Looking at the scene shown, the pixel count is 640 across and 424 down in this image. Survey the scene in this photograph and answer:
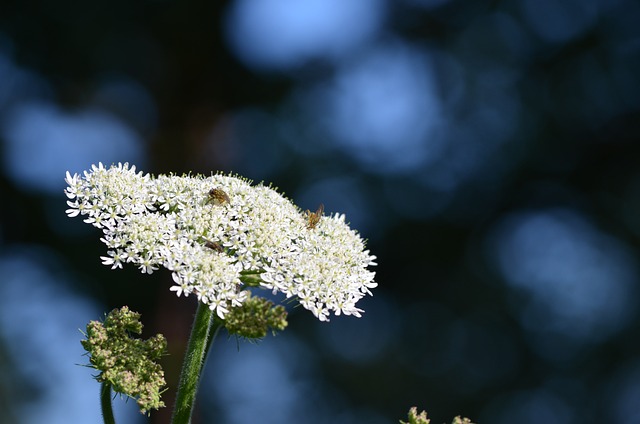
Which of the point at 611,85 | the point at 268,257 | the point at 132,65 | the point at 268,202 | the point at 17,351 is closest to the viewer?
the point at 268,257

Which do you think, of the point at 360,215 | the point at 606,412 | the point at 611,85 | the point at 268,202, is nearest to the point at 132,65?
the point at 360,215

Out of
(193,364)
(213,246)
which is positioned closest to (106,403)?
(193,364)

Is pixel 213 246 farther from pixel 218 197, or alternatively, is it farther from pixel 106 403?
pixel 106 403

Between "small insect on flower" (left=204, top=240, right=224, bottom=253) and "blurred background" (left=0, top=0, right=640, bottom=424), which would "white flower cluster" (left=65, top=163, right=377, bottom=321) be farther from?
"blurred background" (left=0, top=0, right=640, bottom=424)

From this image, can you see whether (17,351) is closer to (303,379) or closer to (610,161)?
(303,379)

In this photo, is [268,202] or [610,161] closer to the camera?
[268,202]

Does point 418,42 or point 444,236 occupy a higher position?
point 418,42

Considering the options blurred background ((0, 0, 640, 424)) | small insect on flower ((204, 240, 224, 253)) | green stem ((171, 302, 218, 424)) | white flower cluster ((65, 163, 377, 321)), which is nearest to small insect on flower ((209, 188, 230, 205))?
white flower cluster ((65, 163, 377, 321))
